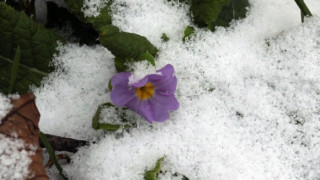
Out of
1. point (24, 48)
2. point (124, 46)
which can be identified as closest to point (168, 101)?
point (124, 46)

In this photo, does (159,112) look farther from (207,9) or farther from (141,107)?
(207,9)

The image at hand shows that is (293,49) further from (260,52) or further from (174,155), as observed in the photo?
(174,155)

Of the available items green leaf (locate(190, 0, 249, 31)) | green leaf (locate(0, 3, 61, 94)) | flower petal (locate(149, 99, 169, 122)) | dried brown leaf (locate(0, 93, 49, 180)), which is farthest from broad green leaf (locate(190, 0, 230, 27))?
dried brown leaf (locate(0, 93, 49, 180))

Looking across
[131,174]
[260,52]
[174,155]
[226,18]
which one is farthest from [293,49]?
[131,174]

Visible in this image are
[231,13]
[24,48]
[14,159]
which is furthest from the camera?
[231,13]

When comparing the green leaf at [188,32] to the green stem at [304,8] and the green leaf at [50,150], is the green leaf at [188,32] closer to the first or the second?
the green stem at [304,8]

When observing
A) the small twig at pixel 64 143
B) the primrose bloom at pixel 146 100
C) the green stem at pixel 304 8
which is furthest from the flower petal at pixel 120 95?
the green stem at pixel 304 8

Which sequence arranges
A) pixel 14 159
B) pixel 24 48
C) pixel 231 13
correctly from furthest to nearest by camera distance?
pixel 231 13 → pixel 24 48 → pixel 14 159

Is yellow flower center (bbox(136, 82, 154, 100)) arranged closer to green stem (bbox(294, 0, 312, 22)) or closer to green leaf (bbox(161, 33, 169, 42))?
green leaf (bbox(161, 33, 169, 42))
